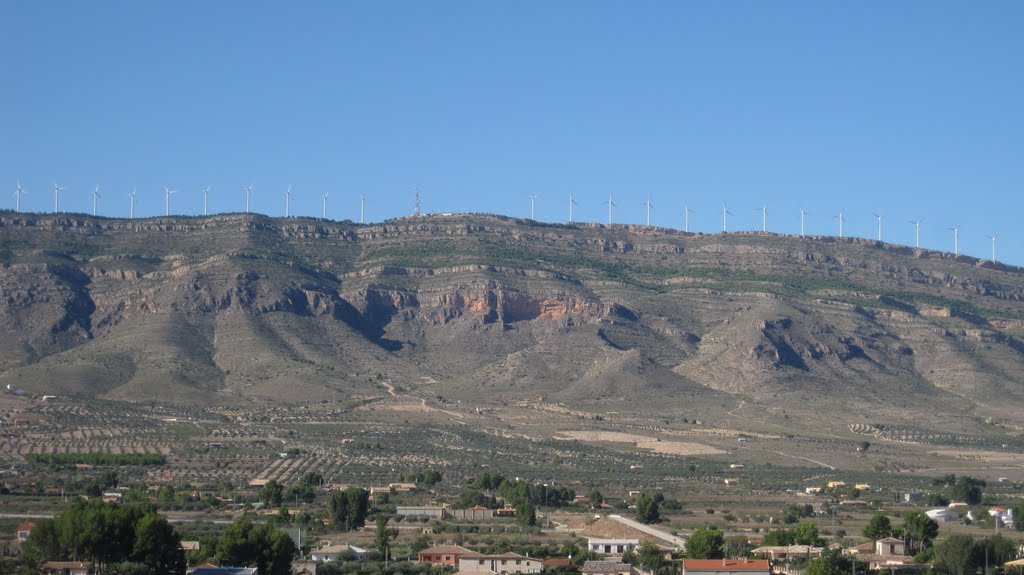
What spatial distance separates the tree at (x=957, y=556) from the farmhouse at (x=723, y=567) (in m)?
7.96

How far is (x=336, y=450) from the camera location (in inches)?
5276

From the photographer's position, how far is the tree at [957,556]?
249 feet

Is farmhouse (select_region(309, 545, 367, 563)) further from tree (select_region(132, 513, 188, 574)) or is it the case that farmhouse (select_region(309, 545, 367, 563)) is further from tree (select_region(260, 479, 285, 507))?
tree (select_region(260, 479, 285, 507))

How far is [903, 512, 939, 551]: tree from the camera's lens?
283 ft

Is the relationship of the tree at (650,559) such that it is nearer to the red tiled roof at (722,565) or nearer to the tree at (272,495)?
the red tiled roof at (722,565)

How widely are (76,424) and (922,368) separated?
298 ft

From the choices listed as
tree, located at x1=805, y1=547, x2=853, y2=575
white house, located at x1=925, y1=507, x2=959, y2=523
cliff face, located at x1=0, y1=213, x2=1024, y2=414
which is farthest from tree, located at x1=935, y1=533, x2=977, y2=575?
cliff face, located at x1=0, y1=213, x2=1024, y2=414

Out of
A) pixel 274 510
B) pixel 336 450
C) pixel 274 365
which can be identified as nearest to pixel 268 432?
pixel 336 450

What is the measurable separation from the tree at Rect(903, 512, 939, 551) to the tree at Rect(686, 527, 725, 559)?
11.7m

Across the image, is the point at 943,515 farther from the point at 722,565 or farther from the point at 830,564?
the point at 722,565

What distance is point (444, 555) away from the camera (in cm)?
7712

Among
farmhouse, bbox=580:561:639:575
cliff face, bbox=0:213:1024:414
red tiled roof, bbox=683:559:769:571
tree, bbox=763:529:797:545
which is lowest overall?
farmhouse, bbox=580:561:639:575

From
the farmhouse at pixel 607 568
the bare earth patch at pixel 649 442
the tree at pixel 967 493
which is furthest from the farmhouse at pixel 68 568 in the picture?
the bare earth patch at pixel 649 442

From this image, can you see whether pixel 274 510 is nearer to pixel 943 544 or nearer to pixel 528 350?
pixel 943 544
